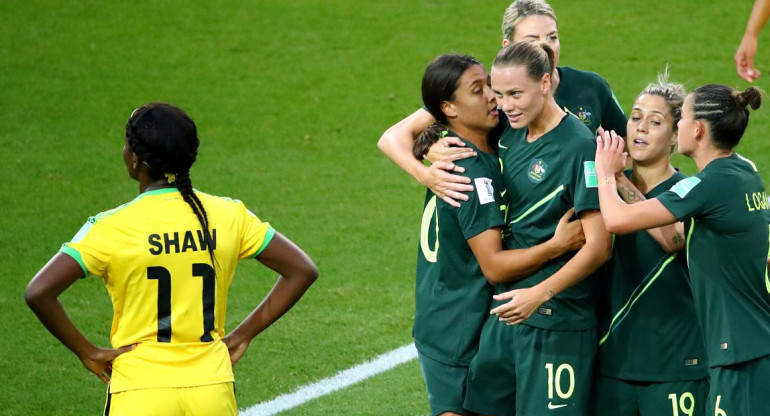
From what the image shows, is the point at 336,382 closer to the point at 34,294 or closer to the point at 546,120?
the point at 546,120

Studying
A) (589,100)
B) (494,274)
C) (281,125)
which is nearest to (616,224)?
(494,274)

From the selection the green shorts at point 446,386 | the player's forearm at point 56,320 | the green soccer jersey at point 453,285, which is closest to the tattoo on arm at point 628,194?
the green soccer jersey at point 453,285

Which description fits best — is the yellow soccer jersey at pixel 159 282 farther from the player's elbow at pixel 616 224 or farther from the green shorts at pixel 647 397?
the green shorts at pixel 647 397

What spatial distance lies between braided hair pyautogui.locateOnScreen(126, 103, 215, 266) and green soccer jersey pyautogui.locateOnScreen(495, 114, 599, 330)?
119 centimetres

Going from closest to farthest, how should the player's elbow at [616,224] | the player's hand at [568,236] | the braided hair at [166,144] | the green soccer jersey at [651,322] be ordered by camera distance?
the braided hair at [166,144] → the player's elbow at [616,224] → the player's hand at [568,236] → the green soccer jersey at [651,322]

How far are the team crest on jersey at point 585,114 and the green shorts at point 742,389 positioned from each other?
4.32ft

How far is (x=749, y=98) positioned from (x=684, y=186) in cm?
42

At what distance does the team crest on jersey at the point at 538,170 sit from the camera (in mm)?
4234

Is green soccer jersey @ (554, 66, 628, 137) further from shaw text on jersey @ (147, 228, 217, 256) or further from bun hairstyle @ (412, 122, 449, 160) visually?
shaw text on jersey @ (147, 228, 217, 256)

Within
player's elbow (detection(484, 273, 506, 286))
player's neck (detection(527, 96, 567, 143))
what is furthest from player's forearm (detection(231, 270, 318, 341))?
player's neck (detection(527, 96, 567, 143))

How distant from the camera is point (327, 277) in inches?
332

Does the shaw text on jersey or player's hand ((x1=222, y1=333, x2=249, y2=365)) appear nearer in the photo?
the shaw text on jersey

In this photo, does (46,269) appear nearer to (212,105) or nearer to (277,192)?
(277,192)

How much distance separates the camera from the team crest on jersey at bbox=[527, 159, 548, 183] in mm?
4234
